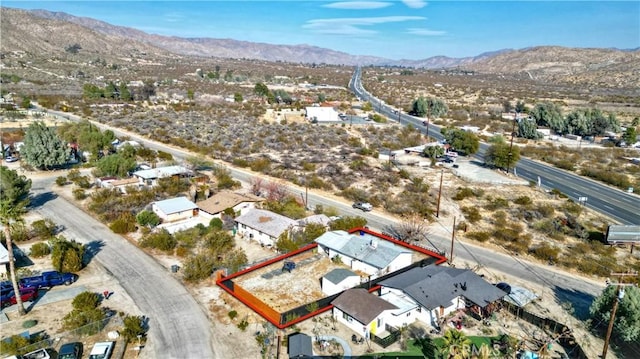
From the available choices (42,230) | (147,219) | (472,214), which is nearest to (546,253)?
(472,214)

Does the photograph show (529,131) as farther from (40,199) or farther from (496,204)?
(40,199)

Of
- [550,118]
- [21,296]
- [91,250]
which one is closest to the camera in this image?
[21,296]

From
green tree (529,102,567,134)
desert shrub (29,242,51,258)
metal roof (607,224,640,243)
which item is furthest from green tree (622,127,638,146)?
desert shrub (29,242,51,258)

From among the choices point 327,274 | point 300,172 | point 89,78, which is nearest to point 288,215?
point 327,274

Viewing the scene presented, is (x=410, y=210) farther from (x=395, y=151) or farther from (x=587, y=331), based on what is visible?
(x=395, y=151)

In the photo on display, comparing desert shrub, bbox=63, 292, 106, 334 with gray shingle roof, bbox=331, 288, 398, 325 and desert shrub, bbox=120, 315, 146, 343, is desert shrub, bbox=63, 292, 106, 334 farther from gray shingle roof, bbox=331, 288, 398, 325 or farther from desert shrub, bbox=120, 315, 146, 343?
gray shingle roof, bbox=331, 288, 398, 325

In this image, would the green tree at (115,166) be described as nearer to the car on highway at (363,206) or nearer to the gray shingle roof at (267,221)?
the gray shingle roof at (267,221)

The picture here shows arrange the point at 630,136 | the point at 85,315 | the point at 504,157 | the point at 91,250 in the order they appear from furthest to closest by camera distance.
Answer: the point at 630,136, the point at 504,157, the point at 91,250, the point at 85,315
